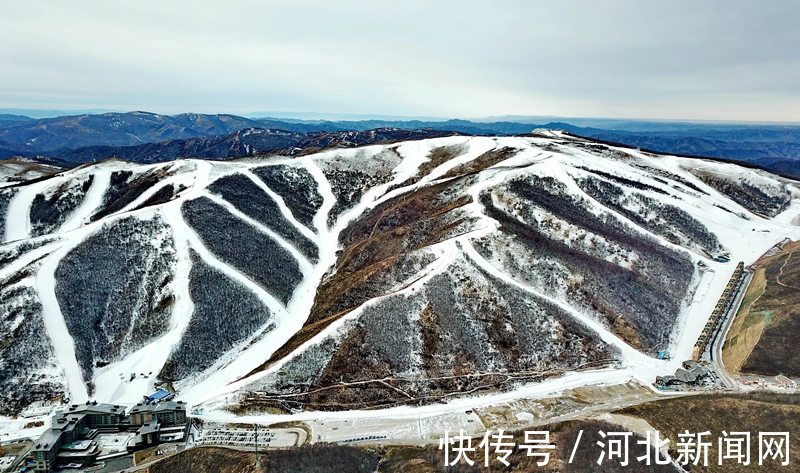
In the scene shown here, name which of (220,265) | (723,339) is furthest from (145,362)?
(723,339)

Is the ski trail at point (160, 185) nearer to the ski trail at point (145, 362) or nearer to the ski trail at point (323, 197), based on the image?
the ski trail at point (323, 197)

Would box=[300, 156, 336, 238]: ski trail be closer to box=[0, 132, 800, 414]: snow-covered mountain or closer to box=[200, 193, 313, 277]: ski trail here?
box=[0, 132, 800, 414]: snow-covered mountain

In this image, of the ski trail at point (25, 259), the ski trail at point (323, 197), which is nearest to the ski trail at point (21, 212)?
the ski trail at point (25, 259)

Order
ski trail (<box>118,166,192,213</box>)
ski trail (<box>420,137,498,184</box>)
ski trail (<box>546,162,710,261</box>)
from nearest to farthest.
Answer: ski trail (<box>546,162,710,261</box>) < ski trail (<box>118,166,192,213</box>) < ski trail (<box>420,137,498,184</box>)

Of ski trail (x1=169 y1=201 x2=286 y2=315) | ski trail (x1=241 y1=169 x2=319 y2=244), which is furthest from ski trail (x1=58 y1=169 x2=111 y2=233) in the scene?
ski trail (x1=241 y1=169 x2=319 y2=244)

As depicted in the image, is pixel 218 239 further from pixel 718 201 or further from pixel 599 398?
pixel 718 201

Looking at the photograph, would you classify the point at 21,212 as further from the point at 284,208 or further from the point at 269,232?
the point at 269,232
